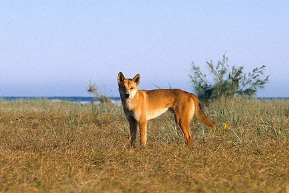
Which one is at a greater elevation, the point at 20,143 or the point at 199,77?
the point at 199,77

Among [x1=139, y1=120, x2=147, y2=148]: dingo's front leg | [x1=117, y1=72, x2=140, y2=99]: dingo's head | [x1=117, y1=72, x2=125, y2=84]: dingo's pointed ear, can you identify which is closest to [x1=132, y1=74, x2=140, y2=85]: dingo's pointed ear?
[x1=117, y1=72, x2=140, y2=99]: dingo's head

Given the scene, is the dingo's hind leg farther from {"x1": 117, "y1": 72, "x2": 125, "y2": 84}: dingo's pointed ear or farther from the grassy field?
{"x1": 117, "y1": 72, "x2": 125, "y2": 84}: dingo's pointed ear

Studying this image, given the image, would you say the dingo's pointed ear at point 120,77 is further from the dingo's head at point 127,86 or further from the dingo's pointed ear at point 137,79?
the dingo's pointed ear at point 137,79

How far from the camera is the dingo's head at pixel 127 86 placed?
8.63 metres

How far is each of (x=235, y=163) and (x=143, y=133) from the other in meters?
2.61

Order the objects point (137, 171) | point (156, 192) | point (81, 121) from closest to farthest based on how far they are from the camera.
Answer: point (156, 192)
point (137, 171)
point (81, 121)

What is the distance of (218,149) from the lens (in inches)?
292

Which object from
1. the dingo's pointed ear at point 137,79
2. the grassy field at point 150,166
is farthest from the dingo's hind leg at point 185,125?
the dingo's pointed ear at point 137,79

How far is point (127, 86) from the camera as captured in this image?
868cm

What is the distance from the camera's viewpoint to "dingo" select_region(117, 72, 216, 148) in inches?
344

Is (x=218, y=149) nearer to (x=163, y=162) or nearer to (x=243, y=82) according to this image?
(x=163, y=162)

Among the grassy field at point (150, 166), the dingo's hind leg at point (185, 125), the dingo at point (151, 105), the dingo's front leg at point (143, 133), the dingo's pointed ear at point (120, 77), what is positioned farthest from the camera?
the dingo's hind leg at point (185, 125)

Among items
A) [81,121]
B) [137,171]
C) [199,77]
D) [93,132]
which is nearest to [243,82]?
[199,77]

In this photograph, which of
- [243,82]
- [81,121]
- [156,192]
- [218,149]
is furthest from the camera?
[243,82]
